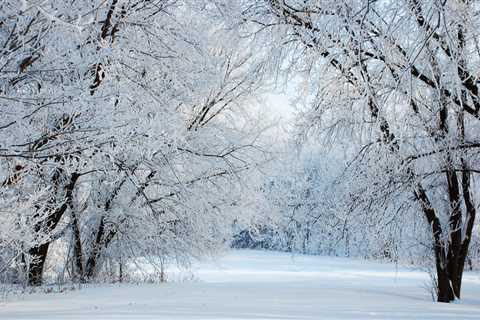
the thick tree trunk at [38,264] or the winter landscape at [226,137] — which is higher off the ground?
the winter landscape at [226,137]

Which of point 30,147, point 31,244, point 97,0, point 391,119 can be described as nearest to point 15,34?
point 30,147

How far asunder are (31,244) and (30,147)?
2.26 m

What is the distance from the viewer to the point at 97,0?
660 centimetres

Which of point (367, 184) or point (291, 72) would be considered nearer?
point (291, 72)

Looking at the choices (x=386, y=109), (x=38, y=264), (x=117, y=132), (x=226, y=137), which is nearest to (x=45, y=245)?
(x=38, y=264)

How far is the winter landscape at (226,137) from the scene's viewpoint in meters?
5.32

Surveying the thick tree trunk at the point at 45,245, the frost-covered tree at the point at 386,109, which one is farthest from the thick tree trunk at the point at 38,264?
the frost-covered tree at the point at 386,109

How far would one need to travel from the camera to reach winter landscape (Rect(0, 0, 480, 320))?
17.5 feet

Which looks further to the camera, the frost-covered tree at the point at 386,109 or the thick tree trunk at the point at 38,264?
the thick tree trunk at the point at 38,264

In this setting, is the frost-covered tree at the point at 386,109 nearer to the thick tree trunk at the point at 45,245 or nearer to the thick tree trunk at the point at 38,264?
the thick tree trunk at the point at 45,245

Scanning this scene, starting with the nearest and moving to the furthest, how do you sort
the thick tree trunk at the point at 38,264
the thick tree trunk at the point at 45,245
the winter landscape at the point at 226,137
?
the winter landscape at the point at 226,137 < the thick tree trunk at the point at 45,245 < the thick tree trunk at the point at 38,264

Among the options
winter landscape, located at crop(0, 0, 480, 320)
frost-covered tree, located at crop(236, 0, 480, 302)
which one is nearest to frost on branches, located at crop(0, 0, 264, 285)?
winter landscape, located at crop(0, 0, 480, 320)

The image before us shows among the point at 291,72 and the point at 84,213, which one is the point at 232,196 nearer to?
the point at 84,213

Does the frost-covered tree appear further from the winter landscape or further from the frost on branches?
the frost on branches
